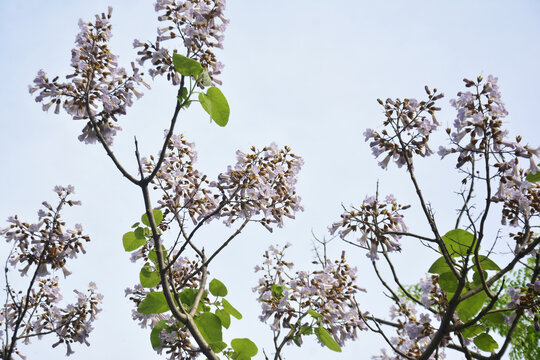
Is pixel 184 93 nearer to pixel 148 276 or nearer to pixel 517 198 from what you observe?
pixel 148 276

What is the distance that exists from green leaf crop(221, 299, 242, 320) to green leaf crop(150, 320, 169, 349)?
0.49m

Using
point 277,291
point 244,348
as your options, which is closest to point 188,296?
point 244,348

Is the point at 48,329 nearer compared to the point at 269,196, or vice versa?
the point at 269,196

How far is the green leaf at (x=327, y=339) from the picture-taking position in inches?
142

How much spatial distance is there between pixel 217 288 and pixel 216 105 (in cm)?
156

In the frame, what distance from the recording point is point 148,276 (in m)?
3.55

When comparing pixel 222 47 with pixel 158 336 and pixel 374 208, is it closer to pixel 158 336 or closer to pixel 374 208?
pixel 374 208

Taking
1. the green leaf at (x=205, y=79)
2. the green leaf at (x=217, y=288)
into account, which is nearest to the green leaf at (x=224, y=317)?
the green leaf at (x=217, y=288)

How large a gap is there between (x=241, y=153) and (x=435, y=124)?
1.55 m

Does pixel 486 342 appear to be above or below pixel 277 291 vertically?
below

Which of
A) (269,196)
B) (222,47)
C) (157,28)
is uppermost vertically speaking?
(157,28)

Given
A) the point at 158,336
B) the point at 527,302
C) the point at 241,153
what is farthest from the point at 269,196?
the point at 527,302

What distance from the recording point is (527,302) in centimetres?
314

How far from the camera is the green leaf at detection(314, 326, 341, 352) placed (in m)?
3.60
